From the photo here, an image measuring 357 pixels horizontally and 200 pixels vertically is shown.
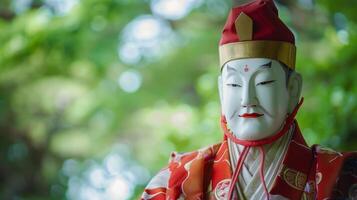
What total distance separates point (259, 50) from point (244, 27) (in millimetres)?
45

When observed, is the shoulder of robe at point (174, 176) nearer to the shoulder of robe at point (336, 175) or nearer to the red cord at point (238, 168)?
the red cord at point (238, 168)

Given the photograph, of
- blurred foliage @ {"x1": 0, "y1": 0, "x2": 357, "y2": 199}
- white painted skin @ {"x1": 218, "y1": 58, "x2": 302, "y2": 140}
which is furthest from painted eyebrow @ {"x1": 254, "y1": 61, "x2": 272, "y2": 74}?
blurred foliage @ {"x1": 0, "y1": 0, "x2": 357, "y2": 199}

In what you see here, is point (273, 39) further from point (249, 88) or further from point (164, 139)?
point (164, 139)

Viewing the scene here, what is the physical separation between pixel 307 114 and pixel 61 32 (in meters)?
1.04

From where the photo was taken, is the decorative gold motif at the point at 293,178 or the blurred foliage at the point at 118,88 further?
the blurred foliage at the point at 118,88

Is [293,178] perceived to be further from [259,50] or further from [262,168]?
[259,50]

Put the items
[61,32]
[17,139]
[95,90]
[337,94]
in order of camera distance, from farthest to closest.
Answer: [17,139], [95,90], [61,32], [337,94]

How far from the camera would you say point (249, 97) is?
1.08 metres

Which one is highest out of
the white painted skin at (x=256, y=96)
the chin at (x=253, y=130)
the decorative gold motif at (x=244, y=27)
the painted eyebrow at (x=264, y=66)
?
the decorative gold motif at (x=244, y=27)

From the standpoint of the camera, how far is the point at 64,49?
9.07ft

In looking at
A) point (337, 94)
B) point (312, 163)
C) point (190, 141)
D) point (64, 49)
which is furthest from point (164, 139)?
point (312, 163)

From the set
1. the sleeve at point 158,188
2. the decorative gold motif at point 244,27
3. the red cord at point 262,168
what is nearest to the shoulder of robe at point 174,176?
the sleeve at point 158,188

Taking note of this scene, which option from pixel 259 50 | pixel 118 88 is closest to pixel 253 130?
pixel 259 50

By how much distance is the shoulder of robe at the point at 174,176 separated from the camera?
1.13 meters
